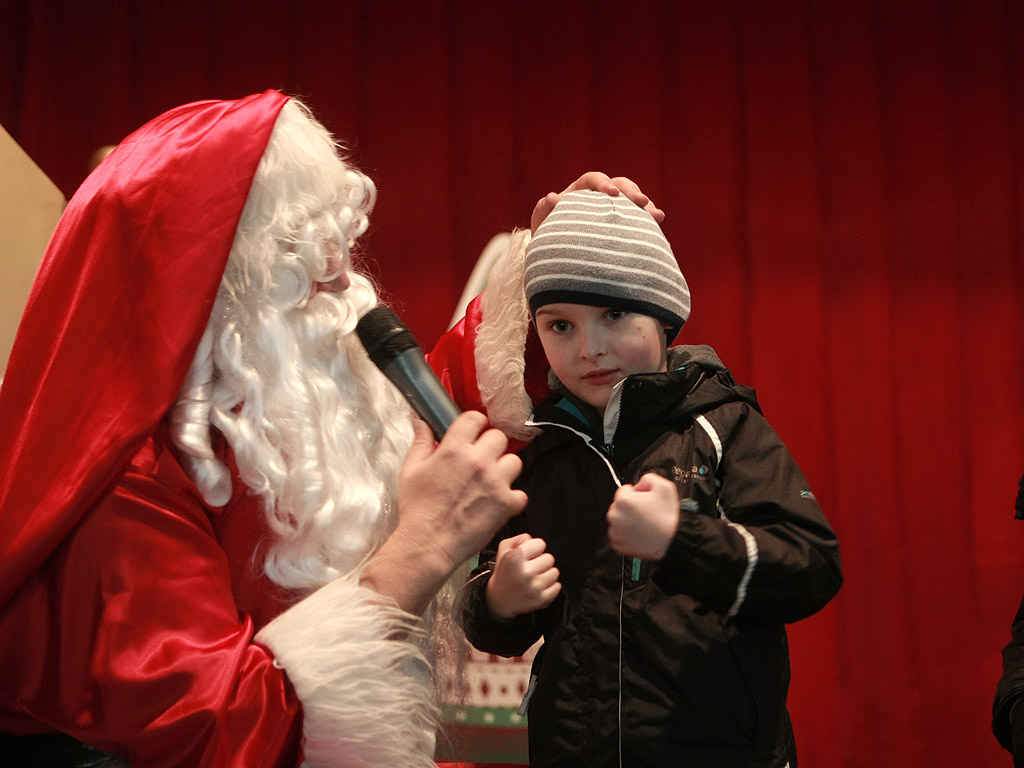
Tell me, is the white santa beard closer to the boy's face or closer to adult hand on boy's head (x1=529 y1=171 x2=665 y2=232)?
the boy's face

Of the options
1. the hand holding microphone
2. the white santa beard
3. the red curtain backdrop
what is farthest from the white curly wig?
the red curtain backdrop

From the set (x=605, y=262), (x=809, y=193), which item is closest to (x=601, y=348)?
(x=605, y=262)

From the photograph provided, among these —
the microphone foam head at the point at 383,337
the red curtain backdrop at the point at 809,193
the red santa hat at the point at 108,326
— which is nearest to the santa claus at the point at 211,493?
the red santa hat at the point at 108,326

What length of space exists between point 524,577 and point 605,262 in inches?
17.1

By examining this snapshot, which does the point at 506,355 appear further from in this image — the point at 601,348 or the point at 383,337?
the point at 383,337

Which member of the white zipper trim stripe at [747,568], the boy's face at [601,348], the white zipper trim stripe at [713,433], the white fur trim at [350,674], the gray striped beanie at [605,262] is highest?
the gray striped beanie at [605,262]

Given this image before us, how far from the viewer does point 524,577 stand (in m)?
1.07

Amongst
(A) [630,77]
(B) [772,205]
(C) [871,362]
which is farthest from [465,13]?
(C) [871,362]

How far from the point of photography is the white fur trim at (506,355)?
150 cm

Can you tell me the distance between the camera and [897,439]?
8.75ft

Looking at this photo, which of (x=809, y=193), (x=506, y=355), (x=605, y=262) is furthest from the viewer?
(x=809, y=193)

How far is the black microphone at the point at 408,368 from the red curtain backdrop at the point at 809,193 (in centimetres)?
173

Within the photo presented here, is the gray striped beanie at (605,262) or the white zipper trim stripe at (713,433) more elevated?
the gray striped beanie at (605,262)

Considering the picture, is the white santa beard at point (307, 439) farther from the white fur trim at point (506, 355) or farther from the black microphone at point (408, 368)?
the white fur trim at point (506, 355)
